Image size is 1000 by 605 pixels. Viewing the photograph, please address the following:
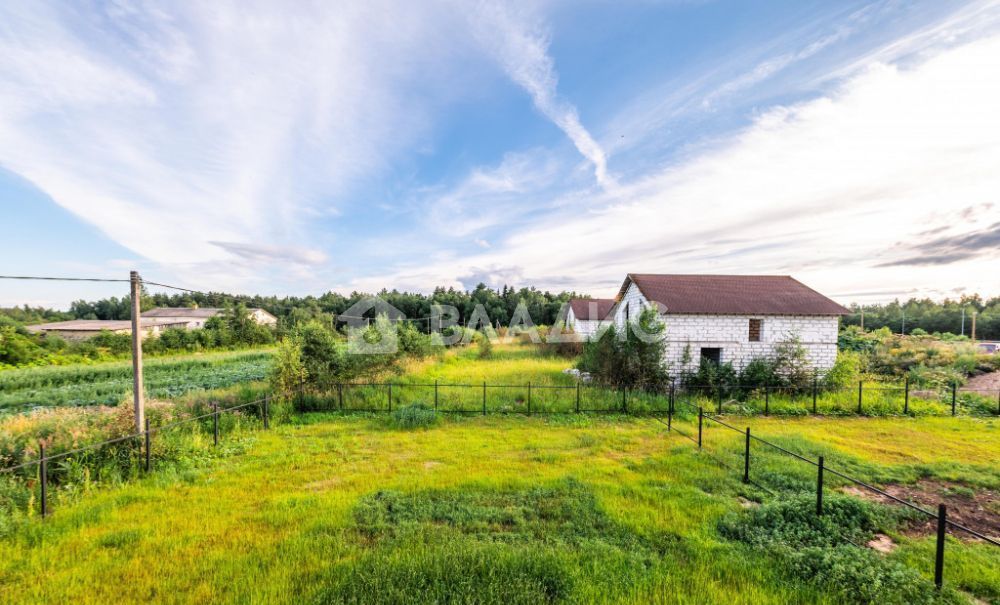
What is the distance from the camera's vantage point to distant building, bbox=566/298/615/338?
100 feet

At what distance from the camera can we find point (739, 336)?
15.7 meters

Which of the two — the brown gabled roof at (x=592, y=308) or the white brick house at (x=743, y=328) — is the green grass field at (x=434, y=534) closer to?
the white brick house at (x=743, y=328)

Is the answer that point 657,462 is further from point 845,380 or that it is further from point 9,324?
point 9,324

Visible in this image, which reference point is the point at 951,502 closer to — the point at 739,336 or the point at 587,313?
the point at 739,336

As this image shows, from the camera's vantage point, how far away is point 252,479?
684cm

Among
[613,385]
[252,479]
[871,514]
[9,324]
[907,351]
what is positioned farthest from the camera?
[9,324]

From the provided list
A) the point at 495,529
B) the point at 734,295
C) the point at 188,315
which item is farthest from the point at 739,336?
the point at 188,315

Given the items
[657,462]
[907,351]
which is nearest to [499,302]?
[907,351]

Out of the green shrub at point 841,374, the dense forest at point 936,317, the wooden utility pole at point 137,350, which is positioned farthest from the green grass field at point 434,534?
the dense forest at point 936,317

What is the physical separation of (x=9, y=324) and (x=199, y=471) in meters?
57.3

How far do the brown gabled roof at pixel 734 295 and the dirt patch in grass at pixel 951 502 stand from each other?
9483 mm


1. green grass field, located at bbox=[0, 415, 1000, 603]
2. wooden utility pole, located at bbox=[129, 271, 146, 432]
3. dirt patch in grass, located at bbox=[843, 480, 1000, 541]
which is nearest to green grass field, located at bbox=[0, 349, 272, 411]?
wooden utility pole, located at bbox=[129, 271, 146, 432]

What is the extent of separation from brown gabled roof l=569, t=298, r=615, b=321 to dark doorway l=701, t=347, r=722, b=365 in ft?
45.3

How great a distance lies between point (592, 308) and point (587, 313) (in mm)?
650
